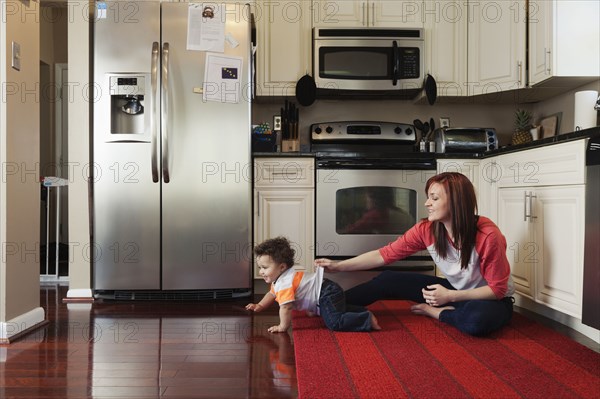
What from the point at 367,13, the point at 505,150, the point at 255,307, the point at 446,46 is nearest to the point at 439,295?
the point at 255,307

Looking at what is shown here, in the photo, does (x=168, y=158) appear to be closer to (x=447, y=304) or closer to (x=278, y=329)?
(x=278, y=329)

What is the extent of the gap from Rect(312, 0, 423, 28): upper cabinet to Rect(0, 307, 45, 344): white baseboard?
7.73 ft

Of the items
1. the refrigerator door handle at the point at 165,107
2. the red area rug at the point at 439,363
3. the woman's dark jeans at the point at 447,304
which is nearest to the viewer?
the red area rug at the point at 439,363

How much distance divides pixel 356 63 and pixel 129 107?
1447mm

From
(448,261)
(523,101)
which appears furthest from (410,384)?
(523,101)

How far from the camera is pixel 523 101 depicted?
3.84 meters

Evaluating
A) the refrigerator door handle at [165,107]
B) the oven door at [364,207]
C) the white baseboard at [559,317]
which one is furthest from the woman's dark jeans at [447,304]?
the refrigerator door handle at [165,107]

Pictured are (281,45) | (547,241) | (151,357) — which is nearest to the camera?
(151,357)

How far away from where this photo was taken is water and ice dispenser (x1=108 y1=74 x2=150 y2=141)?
3172mm

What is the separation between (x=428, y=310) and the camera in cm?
256

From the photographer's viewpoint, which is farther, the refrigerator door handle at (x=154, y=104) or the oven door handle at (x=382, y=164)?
the oven door handle at (x=382, y=164)

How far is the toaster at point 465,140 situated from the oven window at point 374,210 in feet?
1.24

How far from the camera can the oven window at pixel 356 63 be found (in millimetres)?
3570

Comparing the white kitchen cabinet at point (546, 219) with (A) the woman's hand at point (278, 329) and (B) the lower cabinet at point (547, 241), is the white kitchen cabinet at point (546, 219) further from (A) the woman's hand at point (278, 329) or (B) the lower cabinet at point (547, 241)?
(A) the woman's hand at point (278, 329)
